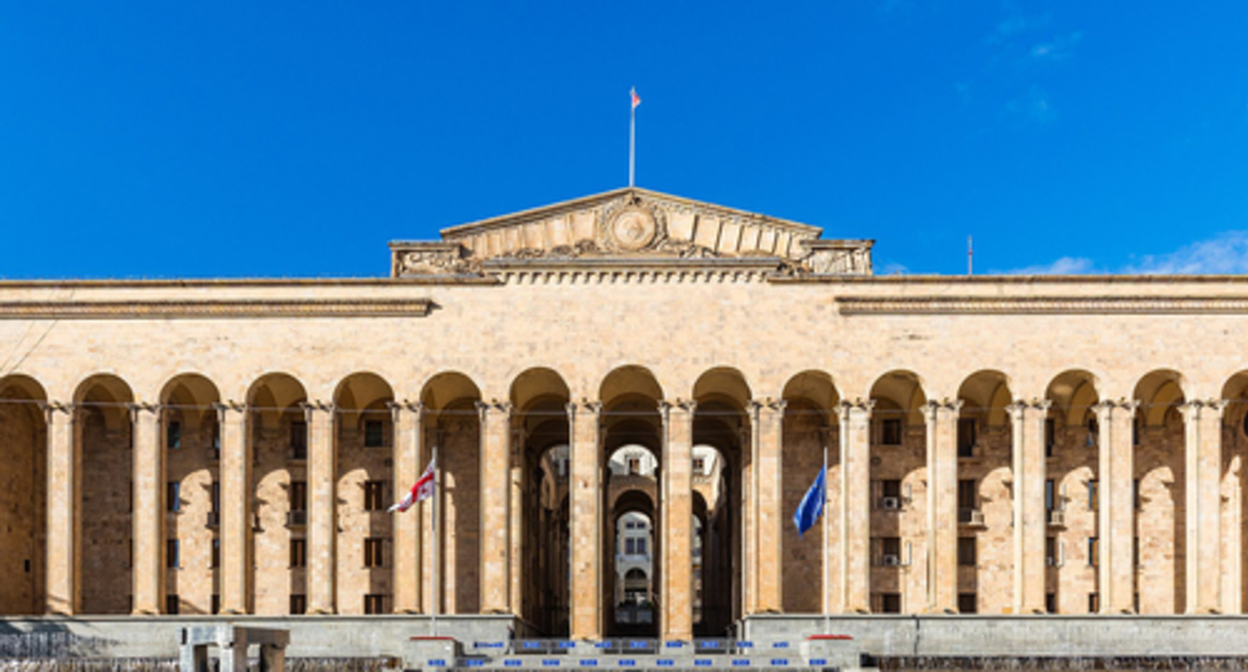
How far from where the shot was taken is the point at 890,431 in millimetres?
47969

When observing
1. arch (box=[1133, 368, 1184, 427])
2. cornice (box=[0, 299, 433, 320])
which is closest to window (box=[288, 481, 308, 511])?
cornice (box=[0, 299, 433, 320])

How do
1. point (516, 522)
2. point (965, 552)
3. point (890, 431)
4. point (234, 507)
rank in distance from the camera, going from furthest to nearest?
point (890, 431) → point (965, 552) → point (516, 522) → point (234, 507)

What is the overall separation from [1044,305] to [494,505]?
→ 60.3ft

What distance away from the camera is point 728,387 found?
155 feet

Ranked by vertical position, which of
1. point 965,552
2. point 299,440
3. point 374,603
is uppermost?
point 299,440

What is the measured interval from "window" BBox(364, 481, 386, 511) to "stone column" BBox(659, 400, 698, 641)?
10.1m

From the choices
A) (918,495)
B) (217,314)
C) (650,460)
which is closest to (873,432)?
(918,495)

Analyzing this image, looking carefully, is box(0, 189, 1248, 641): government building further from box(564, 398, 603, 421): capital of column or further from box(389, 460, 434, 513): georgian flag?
box(389, 460, 434, 513): georgian flag

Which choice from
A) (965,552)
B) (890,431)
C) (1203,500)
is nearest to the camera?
(1203,500)

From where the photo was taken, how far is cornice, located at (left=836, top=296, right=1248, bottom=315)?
43625 millimetres

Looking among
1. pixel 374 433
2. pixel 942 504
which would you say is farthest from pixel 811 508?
pixel 374 433

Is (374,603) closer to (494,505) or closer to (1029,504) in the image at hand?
(494,505)

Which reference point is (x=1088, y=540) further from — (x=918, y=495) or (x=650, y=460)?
(x=650, y=460)

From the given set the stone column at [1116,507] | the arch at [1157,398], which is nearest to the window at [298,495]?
the stone column at [1116,507]
